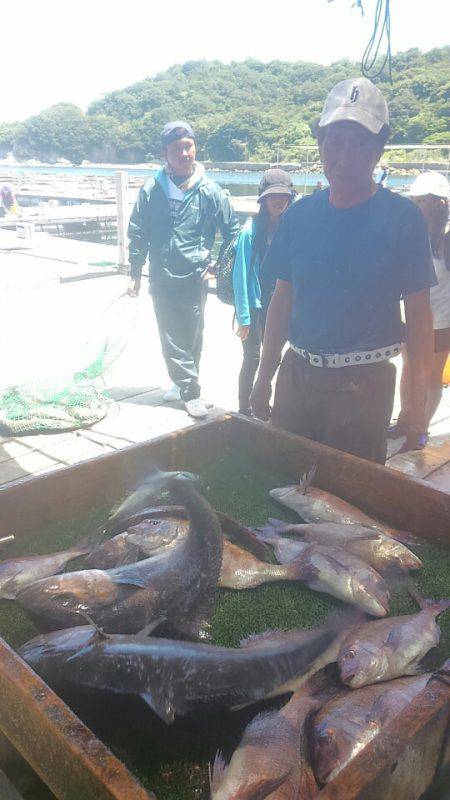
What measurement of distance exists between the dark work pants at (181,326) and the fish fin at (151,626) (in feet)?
12.8

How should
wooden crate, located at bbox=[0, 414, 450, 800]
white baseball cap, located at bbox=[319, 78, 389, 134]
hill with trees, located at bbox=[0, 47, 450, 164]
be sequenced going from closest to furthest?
wooden crate, located at bbox=[0, 414, 450, 800] → white baseball cap, located at bbox=[319, 78, 389, 134] → hill with trees, located at bbox=[0, 47, 450, 164]

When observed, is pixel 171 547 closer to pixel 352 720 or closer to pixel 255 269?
pixel 352 720

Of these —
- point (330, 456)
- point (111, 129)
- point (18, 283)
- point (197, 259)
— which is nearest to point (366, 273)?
point (330, 456)

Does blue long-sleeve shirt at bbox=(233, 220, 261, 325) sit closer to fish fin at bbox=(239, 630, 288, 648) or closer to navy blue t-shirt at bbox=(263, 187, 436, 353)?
navy blue t-shirt at bbox=(263, 187, 436, 353)

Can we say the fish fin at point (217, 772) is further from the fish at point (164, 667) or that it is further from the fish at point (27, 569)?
the fish at point (27, 569)

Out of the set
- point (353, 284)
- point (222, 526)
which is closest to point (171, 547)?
point (222, 526)

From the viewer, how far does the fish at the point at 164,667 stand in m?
1.62

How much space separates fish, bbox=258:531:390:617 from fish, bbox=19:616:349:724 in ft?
1.25

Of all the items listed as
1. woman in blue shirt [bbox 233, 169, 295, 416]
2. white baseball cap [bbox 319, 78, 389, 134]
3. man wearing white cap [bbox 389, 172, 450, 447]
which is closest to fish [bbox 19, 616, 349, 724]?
white baseball cap [bbox 319, 78, 389, 134]

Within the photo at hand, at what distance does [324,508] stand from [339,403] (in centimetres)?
56

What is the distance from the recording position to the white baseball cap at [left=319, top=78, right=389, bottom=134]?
7.86 feet

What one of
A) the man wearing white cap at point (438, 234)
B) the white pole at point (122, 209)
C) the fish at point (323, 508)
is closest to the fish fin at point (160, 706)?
the fish at point (323, 508)

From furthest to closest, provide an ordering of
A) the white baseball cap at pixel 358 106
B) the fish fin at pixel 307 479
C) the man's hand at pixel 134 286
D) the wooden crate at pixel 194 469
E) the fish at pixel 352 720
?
the man's hand at pixel 134 286 → the fish fin at pixel 307 479 → the white baseball cap at pixel 358 106 → the fish at pixel 352 720 → the wooden crate at pixel 194 469

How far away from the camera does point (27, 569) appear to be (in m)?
2.23
